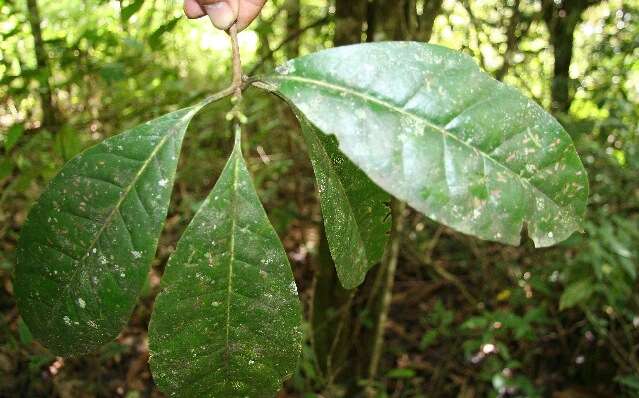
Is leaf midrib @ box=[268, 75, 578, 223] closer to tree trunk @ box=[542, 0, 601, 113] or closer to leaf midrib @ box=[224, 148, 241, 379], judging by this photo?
leaf midrib @ box=[224, 148, 241, 379]

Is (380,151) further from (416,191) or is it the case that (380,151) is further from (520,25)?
(520,25)

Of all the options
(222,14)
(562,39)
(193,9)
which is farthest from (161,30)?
(562,39)

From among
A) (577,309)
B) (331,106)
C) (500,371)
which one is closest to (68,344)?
(331,106)

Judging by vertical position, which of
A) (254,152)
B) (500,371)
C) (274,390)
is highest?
(274,390)

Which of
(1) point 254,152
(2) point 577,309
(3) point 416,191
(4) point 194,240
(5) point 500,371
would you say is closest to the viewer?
(3) point 416,191

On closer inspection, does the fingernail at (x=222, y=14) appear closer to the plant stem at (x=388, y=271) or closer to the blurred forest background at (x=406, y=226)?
the blurred forest background at (x=406, y=226)

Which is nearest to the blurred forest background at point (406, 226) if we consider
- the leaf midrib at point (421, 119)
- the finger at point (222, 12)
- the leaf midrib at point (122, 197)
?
the finger at point (222, 12)

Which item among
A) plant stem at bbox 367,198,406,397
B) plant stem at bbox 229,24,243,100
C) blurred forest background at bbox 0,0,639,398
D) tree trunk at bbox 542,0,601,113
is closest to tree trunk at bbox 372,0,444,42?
blurred forest background at bbox 0,0,639,398
